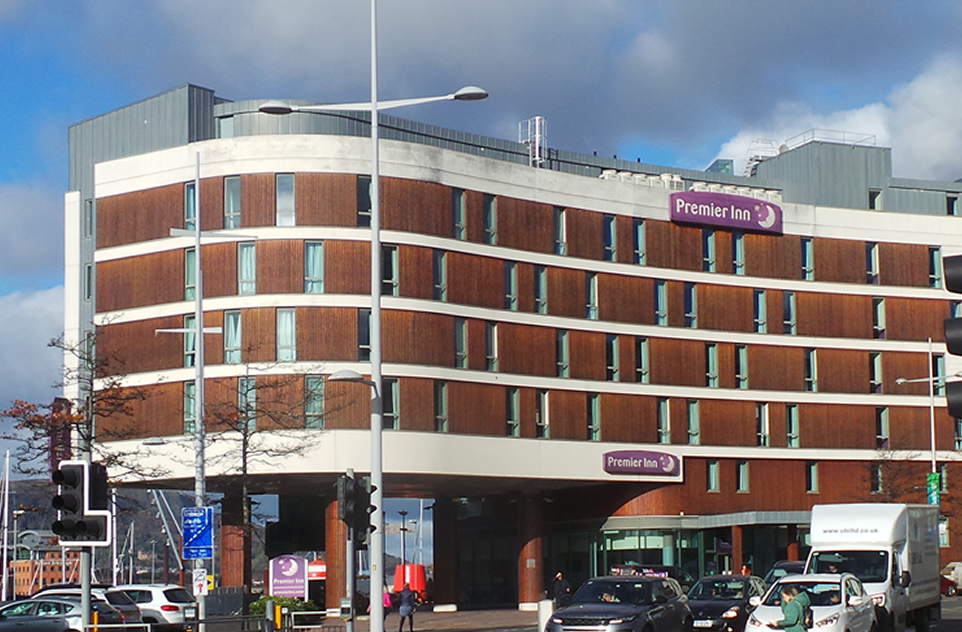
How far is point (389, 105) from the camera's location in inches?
1053

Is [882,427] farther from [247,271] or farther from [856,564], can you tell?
[856,564]

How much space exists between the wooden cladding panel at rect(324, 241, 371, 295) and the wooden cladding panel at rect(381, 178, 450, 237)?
63.9 inches

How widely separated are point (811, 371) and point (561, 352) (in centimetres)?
1431

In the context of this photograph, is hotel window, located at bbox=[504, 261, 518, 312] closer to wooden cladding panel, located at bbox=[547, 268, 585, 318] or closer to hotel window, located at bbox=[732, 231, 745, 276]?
wooden cladding panel, located at bbox=[547, 268, 585, 318]

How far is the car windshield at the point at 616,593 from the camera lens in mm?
27109

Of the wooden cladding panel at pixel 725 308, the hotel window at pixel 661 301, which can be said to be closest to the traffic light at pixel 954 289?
the hotel window at pixel 661 301

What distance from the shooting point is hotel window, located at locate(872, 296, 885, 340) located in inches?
2662

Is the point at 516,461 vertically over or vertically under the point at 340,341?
under

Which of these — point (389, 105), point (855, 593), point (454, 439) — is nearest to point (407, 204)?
point (454, 439)

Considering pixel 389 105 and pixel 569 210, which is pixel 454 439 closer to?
pixel 569 210

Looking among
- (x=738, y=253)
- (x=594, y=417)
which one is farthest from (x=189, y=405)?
(x=738, y=253)

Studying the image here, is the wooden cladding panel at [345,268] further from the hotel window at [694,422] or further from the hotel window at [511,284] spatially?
the hotel window at [694,422]

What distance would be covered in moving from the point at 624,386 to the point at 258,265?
17.8m

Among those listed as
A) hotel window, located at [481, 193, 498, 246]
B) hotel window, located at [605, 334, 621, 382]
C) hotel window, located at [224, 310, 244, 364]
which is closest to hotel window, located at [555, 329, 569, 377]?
hotel window, located at [605, 334, 621, 382]
